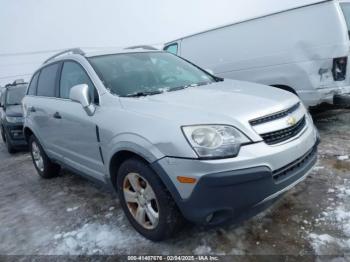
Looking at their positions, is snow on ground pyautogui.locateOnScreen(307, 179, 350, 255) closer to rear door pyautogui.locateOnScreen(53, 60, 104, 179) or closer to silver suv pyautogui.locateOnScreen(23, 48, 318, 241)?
silver suv pyautogui.locateOnScreen(23, 48, 318, 241)

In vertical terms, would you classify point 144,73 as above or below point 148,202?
above

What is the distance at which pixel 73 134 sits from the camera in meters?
3.53

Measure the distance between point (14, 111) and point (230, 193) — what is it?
7.05m

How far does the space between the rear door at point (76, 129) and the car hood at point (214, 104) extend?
0.58m

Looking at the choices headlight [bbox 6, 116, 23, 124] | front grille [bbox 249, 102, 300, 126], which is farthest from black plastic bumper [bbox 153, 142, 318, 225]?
headlight [bbox 6, 116, 23, 124]

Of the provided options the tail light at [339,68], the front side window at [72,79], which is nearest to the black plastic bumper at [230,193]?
the front side window at [72,79]

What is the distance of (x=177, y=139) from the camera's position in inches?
90.7

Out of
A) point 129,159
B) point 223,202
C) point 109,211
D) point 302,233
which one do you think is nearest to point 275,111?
point 223,202

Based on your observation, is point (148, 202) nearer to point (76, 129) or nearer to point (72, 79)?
point (76, 129)

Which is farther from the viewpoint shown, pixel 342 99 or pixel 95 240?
pixel 342 99

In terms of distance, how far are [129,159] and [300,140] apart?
139 cm

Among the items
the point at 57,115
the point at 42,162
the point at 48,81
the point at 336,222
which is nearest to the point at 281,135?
the point at 336,222

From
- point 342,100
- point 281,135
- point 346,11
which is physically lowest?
point 342,100

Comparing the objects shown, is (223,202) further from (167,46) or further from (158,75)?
(167,46)
